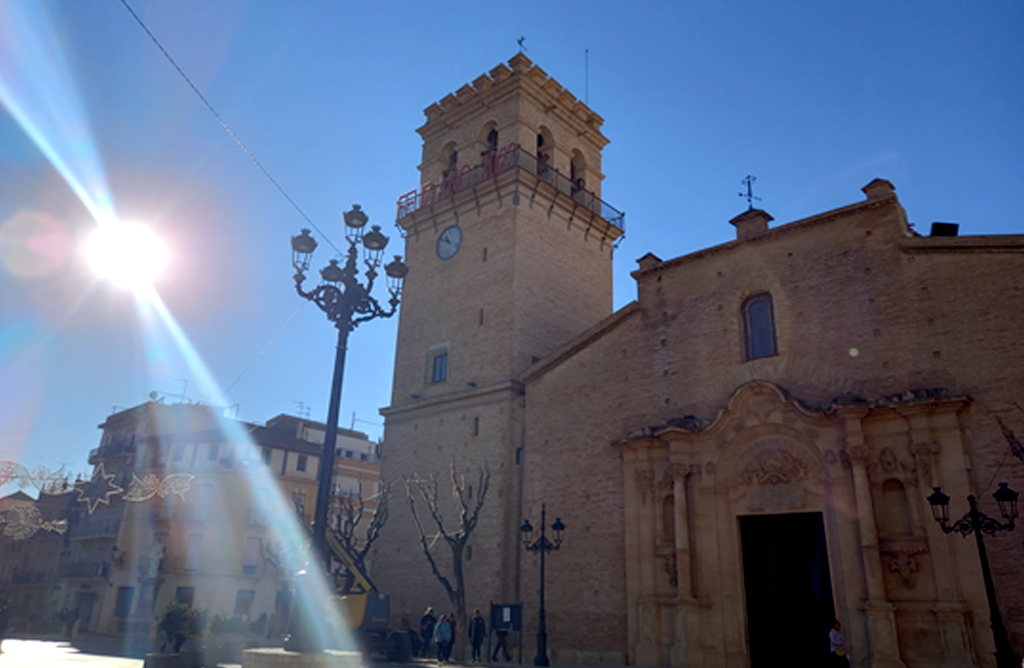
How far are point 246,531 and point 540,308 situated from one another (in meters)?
22.8

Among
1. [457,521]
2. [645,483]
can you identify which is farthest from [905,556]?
[457,521]

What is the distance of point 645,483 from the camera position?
19.0 metres

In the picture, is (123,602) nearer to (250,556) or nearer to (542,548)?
(250,556)

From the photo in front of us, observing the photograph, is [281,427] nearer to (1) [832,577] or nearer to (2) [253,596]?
(2) [253,596]

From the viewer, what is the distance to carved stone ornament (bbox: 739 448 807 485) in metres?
17.0

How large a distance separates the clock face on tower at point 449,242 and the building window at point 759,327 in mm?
11220

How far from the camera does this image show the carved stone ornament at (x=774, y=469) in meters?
17.0

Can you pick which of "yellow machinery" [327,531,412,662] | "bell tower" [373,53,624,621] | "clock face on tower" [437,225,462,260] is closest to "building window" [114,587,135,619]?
"bell tower" [373,53,624,621]

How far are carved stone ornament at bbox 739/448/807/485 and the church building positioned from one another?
0.16 ft

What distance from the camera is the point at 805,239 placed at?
1862 centimetres

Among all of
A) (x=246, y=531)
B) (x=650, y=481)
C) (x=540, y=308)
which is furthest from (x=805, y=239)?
(x=246, y=531)

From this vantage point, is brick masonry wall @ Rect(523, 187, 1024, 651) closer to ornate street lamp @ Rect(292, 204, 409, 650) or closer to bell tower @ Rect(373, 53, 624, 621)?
bell tower @ Rect(373, 53, 624, 621)

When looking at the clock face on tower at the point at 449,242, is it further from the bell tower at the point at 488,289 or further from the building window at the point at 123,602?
the building window at the point at 123,602

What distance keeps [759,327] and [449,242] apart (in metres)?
12.3
